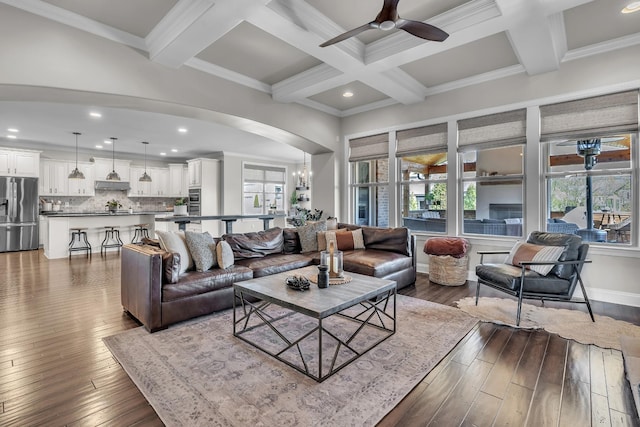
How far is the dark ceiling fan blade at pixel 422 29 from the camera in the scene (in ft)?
8.21

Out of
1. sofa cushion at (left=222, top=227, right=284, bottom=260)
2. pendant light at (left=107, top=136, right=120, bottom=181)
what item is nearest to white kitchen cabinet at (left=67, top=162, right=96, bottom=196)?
pendant light at (left=107, top=136, right=120, bottom=181)

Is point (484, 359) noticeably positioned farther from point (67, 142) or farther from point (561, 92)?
point (67, 142)

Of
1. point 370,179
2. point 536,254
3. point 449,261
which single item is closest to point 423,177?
point 370,179

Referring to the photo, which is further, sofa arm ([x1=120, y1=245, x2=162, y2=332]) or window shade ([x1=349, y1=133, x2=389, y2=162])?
window shade ([x1=349, y1=133, x2=389, y2=162])

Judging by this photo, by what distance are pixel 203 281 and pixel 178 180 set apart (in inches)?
320

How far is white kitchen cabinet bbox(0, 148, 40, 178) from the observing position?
7.47m

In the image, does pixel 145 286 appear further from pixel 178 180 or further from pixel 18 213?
pixel 178 180

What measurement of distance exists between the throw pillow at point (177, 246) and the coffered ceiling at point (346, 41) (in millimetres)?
1995

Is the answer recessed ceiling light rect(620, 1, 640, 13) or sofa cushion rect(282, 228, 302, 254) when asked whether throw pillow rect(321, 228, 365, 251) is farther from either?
recessed ceiling light rect(620, 1, 640, 13)

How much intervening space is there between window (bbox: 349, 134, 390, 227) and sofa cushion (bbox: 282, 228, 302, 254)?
71.3 inches

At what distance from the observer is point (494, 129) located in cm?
457

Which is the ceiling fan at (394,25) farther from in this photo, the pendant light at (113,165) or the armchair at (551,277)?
the pendant light at (113,165)

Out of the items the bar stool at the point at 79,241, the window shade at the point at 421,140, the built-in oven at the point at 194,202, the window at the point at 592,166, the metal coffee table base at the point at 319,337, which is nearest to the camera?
the metal coffee table base at the point at 319,337

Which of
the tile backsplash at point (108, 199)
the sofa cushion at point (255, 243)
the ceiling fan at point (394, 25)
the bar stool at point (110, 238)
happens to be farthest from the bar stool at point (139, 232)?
the ceiling fan at point (394, 25)
